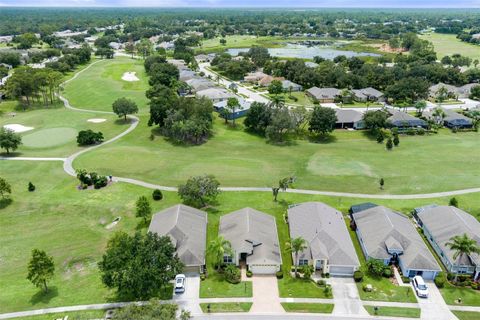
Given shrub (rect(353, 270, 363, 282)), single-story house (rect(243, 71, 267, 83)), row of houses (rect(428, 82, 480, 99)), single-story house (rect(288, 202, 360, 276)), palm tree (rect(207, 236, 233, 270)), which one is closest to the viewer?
palm tree (rect(207, 236, 233, 270))

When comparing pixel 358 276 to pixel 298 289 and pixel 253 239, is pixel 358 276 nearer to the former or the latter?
pixel 298 289

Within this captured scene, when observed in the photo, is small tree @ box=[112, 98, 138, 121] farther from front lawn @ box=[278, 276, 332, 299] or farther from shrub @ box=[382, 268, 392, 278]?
shrub @ box=[382, 268, 392, 278]

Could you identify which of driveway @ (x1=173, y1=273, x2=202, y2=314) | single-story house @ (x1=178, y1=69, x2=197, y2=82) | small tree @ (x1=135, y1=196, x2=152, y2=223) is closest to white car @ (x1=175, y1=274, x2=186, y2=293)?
driveway @ (x1=173, y1=273, x2=202, y2=314)

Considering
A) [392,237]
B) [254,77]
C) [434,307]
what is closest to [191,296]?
[392,237]

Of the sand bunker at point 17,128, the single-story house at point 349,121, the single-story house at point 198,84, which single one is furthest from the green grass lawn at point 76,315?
the single-story house at point 198,84

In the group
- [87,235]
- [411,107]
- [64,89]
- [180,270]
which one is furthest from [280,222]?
[64,89]

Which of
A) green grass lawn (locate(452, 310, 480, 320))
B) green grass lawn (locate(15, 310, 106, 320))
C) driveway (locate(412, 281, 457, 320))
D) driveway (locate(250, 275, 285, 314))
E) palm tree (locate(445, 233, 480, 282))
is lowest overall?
green grass lawn (locate(15, 310, 106, 320))

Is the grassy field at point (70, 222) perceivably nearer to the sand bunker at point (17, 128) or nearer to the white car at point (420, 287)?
the white car at point (420, 287)
